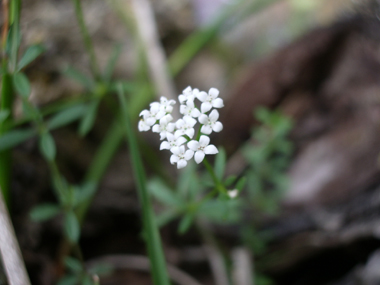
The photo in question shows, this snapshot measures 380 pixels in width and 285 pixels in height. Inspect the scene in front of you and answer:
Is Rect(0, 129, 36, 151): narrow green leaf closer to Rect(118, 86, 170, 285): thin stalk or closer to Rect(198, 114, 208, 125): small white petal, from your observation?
Rect(118, 86, 170, 285): thin stalk

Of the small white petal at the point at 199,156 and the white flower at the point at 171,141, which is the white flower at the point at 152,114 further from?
the small white petal at the point at 199,156

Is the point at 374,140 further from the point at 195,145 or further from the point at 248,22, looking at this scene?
the point at 248,22

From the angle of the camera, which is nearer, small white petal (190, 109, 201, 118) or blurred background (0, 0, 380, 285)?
small white petal (190, 109, 201, 118)

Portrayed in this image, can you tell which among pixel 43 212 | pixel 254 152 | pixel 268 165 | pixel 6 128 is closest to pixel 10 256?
pixel 43 212

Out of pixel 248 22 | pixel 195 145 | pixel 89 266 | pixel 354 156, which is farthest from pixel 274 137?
pixel 248 22

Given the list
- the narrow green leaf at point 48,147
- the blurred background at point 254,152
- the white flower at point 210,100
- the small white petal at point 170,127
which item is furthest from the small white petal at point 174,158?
the blurred background at point 254,152

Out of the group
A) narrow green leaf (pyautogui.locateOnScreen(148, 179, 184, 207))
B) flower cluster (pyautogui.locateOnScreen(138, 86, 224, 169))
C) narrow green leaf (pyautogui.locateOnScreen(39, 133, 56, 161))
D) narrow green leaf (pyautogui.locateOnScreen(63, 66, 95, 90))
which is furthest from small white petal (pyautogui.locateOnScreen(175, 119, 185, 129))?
narrow green leaf (pyautogui.locateOnScreen(63, 66, 95, 90))
